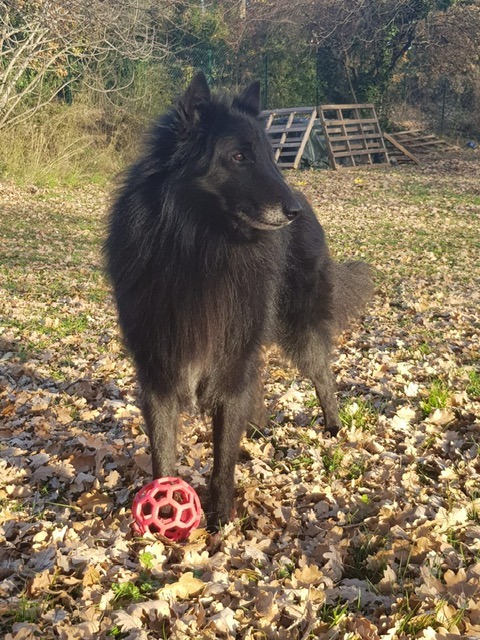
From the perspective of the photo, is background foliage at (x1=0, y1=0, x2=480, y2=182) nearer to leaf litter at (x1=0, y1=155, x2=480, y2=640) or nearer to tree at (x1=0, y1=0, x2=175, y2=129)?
tree at (x1=0, y1=0, x2=175, y2=129)

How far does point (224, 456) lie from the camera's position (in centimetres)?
321

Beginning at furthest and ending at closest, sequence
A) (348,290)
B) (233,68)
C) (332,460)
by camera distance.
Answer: (233,68)
(348,290)
(332,460)

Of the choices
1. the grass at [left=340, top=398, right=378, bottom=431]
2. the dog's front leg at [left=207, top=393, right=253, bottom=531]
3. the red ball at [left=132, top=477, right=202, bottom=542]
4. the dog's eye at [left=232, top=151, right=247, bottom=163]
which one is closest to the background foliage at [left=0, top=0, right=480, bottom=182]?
the grass at [left=340, top=398, right=378, bottom=431]

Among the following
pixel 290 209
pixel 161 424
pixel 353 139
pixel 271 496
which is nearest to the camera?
pixel 290 209

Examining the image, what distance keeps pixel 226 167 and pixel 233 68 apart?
70.1 ft

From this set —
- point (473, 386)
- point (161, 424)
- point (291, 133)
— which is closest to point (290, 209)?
point (161, 424)

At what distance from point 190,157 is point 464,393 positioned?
2.54 metres

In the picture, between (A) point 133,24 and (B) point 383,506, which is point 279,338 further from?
(A) point 133,24

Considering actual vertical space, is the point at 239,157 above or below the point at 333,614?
above

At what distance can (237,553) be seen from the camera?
9.45 feet

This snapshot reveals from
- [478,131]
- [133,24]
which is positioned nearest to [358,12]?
[478,131]

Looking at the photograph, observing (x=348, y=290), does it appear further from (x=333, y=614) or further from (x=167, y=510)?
(x=333, y=614)

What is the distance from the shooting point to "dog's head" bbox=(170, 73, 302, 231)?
2959mm

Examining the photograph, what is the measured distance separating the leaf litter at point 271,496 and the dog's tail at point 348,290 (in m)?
0.56
